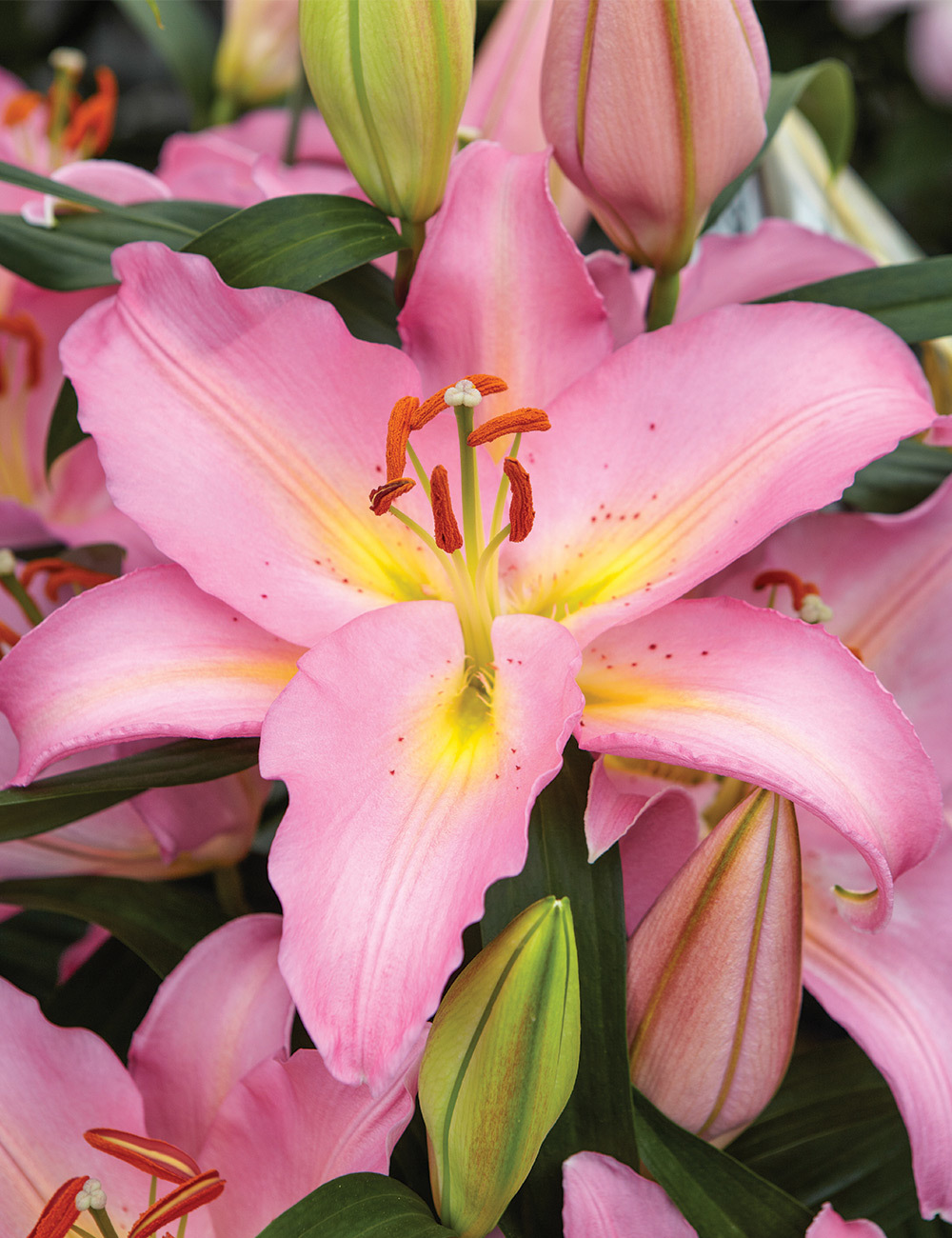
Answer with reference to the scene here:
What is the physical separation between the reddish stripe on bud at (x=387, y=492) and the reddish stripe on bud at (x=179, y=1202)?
0.21 meters

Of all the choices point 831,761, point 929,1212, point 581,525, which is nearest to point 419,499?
point 581,525

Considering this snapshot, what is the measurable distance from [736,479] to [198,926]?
28 centimetres

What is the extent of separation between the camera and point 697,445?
416mm

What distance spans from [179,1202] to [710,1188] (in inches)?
6.9

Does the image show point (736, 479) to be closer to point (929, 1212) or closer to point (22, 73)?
point (929, 1212)

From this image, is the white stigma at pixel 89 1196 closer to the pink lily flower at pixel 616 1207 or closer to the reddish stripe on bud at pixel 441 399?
Answer: the pink lily flower at pixel 616 1207

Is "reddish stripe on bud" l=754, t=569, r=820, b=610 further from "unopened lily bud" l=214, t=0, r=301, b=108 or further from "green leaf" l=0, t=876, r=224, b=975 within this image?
"unopened lily bud" l=214, t=0, r=301, b=108

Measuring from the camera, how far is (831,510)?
53 cm

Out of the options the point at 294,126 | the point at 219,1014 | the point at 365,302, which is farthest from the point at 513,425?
the point at 294,126

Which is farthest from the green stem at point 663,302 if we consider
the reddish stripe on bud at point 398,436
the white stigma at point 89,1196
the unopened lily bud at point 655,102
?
the white stigma at point 89,1196

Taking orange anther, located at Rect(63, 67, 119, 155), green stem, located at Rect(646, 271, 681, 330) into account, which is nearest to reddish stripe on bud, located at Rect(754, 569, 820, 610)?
green stem, located at Rect(646, 271, 681, 330)

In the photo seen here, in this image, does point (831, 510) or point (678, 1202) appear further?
point (831, 510)

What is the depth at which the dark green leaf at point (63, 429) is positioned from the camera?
50 centimetres

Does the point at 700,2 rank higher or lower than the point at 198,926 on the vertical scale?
higher
